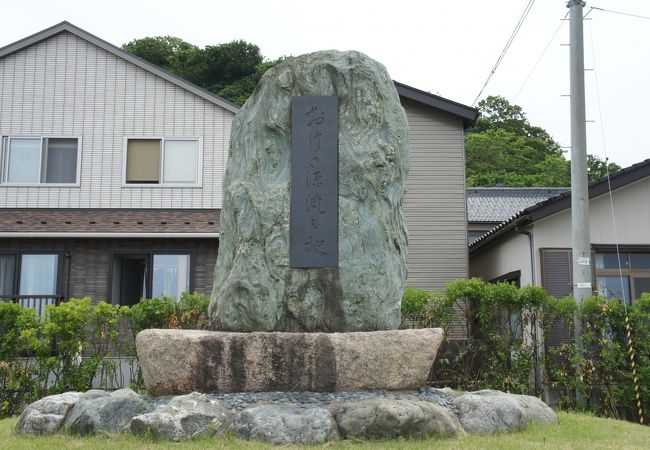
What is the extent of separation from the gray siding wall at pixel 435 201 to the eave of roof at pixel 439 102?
0.23 metres

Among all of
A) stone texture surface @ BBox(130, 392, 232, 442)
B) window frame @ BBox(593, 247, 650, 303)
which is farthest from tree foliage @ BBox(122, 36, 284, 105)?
stone texture surface @ BBox(130, 392, 232, 442)

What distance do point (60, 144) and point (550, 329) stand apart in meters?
11.2

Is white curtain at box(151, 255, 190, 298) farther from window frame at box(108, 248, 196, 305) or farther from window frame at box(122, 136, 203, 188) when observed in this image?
window frame at box(122, 136, 203, 188)

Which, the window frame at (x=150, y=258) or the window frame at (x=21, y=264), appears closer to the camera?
the window frame at (x=21, y=264)

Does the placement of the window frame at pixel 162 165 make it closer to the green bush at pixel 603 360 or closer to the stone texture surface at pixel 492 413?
the green bush at pixel 603 360

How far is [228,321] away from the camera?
7.32m

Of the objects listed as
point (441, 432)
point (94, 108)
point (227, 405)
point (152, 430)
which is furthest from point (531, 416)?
point (94, 108)

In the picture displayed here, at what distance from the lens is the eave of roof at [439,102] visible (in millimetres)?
15305

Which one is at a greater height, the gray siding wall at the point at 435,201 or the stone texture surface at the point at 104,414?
the gray siding wall at the point at 435,201

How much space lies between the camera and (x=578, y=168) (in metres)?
10.5

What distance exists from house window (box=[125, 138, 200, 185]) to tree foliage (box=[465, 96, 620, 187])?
60.5ft

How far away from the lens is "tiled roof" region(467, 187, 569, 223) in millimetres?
21094

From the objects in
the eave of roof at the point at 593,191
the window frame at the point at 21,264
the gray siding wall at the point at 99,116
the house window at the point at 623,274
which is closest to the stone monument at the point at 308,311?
the eave of roof at the point at 593,191

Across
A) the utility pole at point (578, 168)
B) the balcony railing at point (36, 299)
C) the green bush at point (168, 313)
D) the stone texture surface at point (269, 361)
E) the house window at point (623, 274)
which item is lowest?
the stone texture surface at point (269, 361)
